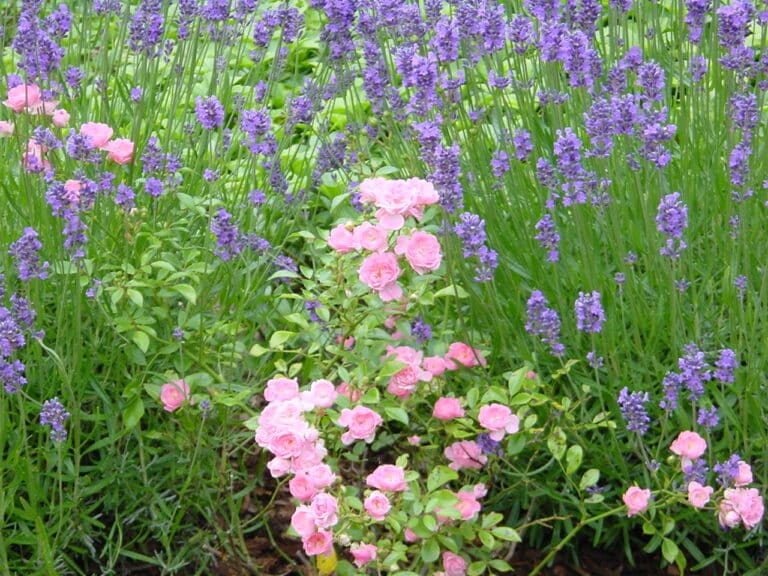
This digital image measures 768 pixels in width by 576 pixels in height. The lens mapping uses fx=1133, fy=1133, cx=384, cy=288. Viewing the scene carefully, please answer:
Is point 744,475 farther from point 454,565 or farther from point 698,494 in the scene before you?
point 454,565

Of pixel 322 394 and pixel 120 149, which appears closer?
pixel 322 394

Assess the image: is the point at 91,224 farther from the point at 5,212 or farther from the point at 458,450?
the point at 458,450

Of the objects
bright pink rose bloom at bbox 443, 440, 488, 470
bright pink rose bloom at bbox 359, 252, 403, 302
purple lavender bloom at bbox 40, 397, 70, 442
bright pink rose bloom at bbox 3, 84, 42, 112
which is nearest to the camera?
purple lavender bloom at bbox 40, 397, 70, 442

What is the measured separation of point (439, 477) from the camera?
2352 mm

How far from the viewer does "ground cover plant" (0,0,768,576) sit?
7.72ft

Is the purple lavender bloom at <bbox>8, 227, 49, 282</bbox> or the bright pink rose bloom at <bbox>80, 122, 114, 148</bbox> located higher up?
the bright pink rose bloom at <bbox>80, 122, 114, 148</bbox>

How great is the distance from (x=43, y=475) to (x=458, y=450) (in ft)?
3.07

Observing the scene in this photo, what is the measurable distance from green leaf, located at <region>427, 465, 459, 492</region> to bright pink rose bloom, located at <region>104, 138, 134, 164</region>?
43.1 inches

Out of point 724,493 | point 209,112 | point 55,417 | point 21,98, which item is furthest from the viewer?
point 21,98

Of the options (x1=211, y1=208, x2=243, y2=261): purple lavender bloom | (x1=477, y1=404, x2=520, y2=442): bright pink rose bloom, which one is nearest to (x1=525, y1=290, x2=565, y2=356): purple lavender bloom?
(x1=477, y1=404, x2=520, y2=442): bright pink rose bloom

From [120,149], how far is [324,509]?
3.50 ft

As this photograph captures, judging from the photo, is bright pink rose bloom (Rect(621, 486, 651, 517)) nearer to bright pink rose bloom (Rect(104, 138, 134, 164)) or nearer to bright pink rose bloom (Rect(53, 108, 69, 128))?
bright pink rose bloom (Rect(104, 138, 134, 164))

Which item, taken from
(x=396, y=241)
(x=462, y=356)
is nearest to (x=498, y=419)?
(x=462, y=356)

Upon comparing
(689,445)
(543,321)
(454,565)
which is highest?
(543,321)
